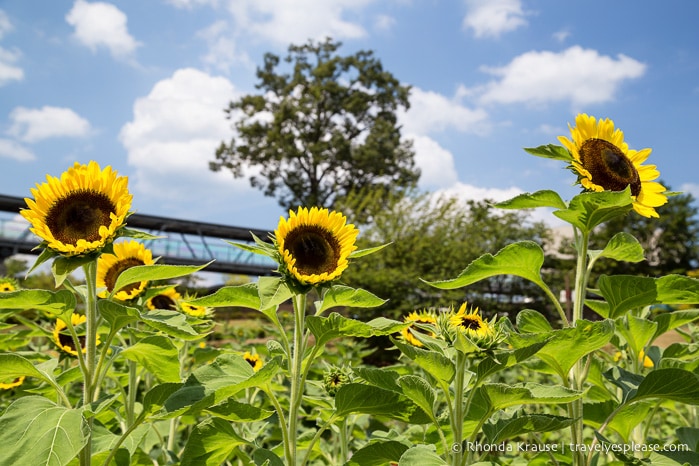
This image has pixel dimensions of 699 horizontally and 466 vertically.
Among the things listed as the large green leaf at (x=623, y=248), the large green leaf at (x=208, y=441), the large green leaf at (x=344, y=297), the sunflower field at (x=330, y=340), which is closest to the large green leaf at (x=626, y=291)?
the sunflower field at (x=330, y=340)

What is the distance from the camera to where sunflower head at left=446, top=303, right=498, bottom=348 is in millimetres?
1170

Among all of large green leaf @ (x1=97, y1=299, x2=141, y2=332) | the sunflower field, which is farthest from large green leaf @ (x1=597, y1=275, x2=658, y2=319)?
large green leaf @ (x1=97, y1=299, x2=141, y2=332)

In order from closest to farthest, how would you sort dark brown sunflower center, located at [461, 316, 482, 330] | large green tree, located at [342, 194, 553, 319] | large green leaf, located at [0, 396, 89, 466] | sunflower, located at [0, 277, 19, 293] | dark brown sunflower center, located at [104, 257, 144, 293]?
large green leaf, located at [0, 396, 89, 466]
dark brown sunflower center, located at [461, 316, 482, 330]
dark brown sunflower center, located at [104, 257, 144, 293]
sunflower, located at [0, 277, 19, 293]
large green tree, located at [342, 194, 553, 319]

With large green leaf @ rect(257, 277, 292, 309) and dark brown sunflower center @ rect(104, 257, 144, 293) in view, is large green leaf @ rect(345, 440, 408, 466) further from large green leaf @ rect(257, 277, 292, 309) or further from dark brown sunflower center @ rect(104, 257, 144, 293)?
dark brown sunflower center @ rect(104, 257, 144, 293)

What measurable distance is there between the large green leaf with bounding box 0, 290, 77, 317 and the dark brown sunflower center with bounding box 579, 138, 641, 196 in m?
1.19

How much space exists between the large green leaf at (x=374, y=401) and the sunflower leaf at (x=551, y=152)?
636 mm

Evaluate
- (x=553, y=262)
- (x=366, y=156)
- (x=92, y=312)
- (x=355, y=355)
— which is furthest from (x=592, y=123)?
(x=366, y=156)

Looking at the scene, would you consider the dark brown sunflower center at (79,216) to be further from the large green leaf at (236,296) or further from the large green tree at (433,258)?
the large green tree at (433,258)

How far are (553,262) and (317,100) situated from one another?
1387cm

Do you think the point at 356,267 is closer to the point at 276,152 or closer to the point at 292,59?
the point at 276,152

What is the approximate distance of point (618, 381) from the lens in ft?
4.57

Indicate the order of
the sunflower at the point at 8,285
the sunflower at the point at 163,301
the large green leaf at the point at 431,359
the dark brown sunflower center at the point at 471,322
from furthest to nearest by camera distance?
the sunflower at the point at 8,285
the sunflower at the point at 163,301
the dark brown sunflower center at the point at 471,322
the large green leaf at the point at 431,359

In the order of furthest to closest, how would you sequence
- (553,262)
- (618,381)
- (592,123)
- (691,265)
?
(691,265) → (553,262) → (592,123) → (618,381)

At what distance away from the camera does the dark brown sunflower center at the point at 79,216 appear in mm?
1197
